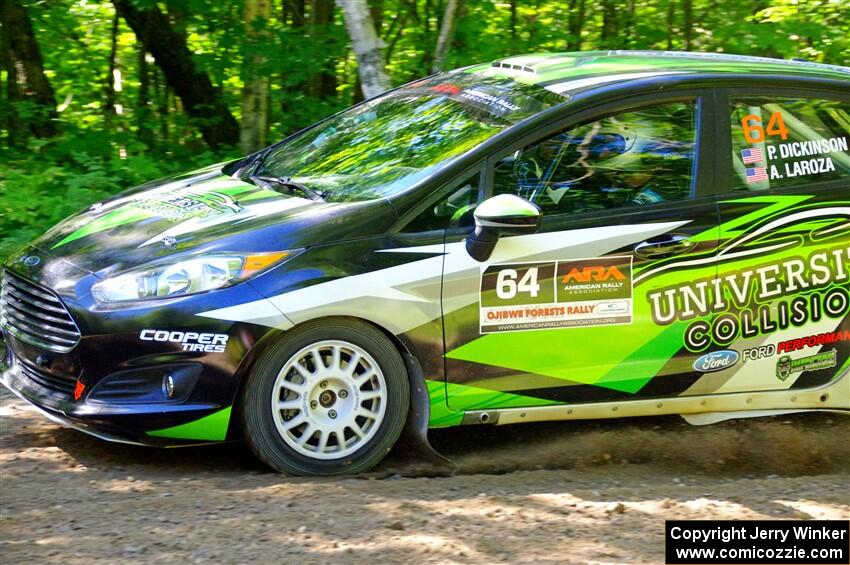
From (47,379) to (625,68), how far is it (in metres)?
3.07

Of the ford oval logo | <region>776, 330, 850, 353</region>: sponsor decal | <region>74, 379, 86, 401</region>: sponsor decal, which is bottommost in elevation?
the ford oval logo

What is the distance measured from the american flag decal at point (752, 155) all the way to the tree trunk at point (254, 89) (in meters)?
4.90

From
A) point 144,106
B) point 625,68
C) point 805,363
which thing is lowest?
point 805,363

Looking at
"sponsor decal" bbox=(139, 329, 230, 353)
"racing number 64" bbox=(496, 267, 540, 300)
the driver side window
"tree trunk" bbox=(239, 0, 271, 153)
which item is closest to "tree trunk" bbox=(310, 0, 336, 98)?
"tree trunk" bbox=(239, 0, 271, 153)

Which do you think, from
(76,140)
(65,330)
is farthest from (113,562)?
(76,140)

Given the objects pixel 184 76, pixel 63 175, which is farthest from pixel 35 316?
pixel 184 76

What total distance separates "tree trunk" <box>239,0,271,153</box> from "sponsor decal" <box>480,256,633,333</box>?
490 cm

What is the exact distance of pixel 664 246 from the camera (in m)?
4.88

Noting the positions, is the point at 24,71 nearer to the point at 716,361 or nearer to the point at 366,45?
the point at 366,45

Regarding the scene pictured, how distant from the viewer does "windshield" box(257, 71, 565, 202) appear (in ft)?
16.1

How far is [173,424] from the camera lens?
4.44 meters

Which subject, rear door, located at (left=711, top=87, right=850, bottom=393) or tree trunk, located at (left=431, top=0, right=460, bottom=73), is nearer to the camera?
rear door, located at (left=711, top=87, right=850, bottom=393)

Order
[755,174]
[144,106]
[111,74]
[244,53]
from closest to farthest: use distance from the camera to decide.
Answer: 1. [755,174]
2. [244,53]
3. [144,106]
4. [111,74]

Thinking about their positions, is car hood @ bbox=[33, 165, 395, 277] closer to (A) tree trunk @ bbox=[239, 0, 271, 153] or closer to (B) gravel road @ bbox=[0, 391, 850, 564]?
(B) gravel road @ bbox=[0, 391, 850, 564]
